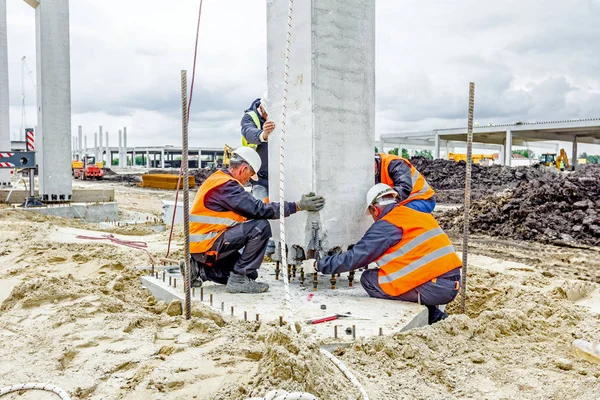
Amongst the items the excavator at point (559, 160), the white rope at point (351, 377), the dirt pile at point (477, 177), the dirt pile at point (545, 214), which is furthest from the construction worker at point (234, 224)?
the excavator at point (559, 160)

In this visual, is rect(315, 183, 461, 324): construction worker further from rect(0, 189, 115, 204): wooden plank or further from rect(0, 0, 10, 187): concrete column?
rect(0, 0, 10, 187): concrete column

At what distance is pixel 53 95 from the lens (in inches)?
450

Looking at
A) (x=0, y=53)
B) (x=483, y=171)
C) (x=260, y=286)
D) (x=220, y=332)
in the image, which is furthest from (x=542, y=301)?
(x=483, y=171)

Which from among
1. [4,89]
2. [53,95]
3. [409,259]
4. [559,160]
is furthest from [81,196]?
[559,160]

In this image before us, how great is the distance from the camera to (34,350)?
315 centimetres

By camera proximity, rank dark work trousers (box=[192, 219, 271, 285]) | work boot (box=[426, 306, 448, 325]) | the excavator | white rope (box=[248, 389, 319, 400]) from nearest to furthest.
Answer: white rope (box=[248, 389, 319, 400])
work boot (box=[426, 306, 448, 325])
dark work trousers (box=[192, 219, 271, 285])
the excavator

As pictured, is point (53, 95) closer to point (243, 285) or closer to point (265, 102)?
point (265, 102)

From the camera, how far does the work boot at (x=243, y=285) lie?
429 centimetres

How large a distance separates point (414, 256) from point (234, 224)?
1.60m

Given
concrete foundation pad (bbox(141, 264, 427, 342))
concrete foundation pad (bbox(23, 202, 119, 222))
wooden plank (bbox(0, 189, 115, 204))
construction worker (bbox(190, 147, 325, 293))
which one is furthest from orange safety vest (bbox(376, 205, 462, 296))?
wooden plank (bbox(0, 189, 115, 204))

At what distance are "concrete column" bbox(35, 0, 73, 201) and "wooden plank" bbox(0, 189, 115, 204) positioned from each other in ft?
1.88

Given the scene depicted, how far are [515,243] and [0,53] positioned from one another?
16.6m

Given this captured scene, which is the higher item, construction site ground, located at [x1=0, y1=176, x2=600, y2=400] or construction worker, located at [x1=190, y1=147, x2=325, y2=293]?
construction worker, located at [x1=190, y1=147, x2=325, y2=293]

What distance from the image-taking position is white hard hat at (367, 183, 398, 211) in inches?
174
